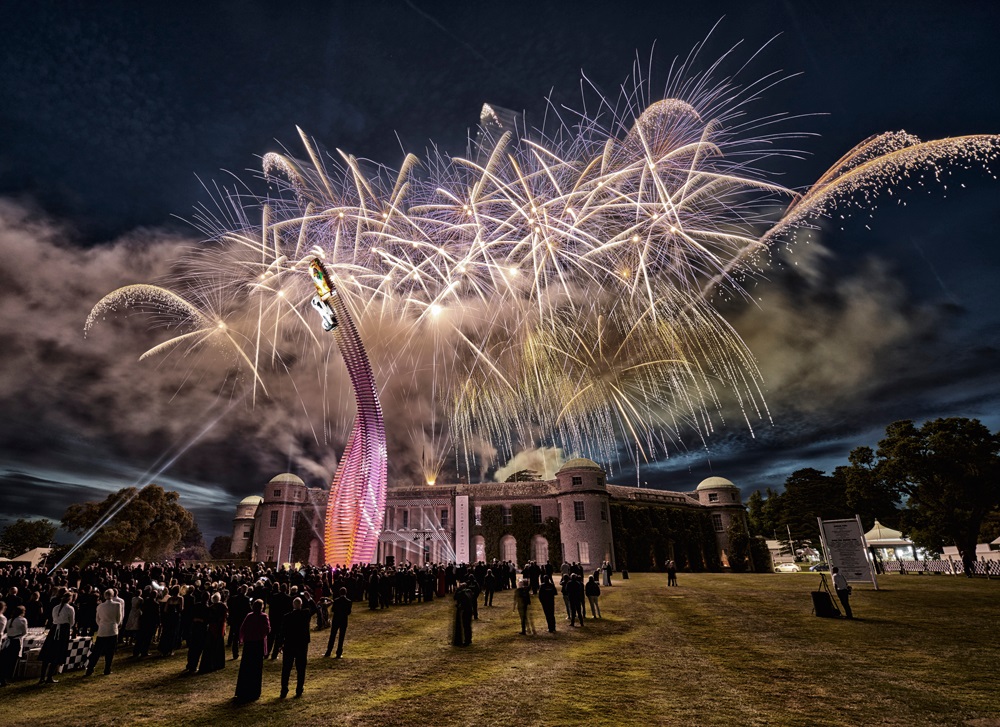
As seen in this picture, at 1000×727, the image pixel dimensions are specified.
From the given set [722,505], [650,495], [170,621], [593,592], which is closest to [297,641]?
[170,621]

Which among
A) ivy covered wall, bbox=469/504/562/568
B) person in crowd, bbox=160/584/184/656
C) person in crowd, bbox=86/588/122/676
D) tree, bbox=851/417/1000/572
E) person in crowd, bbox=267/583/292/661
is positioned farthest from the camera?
ivy covered wall, bbox=469/504/562/568

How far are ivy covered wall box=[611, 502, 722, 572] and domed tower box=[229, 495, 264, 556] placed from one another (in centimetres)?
5069

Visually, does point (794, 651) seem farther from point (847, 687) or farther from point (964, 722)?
point (964, 722)

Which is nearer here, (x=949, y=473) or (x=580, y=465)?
(x=949, y=473)

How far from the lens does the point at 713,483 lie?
6938 centimetres

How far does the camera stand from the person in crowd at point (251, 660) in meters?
8.42

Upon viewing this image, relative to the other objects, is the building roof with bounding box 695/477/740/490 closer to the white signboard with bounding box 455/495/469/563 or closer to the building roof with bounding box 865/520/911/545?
A: the building roof with bounding box 865/520/911/545

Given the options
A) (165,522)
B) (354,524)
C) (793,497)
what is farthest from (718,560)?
(165,522)

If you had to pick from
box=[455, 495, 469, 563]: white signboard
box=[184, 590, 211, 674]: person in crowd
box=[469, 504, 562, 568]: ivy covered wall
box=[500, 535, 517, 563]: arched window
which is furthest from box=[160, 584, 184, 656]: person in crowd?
box=[500, 535, 517, 563]: arched window

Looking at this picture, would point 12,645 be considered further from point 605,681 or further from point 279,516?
point 279,516

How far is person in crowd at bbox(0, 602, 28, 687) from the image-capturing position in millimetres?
9859

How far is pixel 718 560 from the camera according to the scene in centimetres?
6438

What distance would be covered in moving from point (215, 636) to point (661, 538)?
57851mm

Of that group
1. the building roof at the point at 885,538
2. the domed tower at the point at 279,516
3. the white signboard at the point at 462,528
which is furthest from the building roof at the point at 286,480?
the building roof at the point at 885,538
